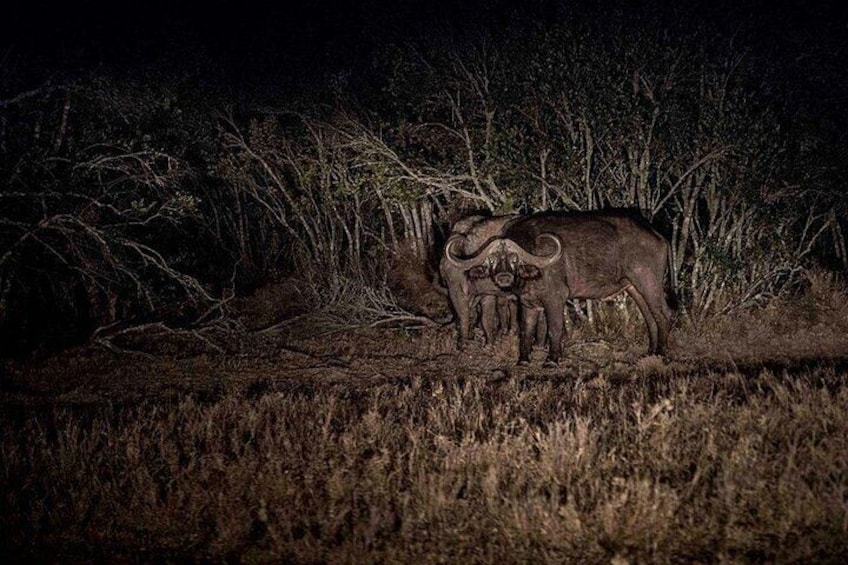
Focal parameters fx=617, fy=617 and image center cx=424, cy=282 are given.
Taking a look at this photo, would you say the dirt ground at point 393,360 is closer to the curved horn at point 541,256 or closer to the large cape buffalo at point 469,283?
the large cape buffalo at point 469,283

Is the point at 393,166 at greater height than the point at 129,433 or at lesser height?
greater

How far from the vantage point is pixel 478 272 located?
889cm

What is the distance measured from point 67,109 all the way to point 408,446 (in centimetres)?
750

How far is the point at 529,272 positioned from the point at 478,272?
91 centimetres

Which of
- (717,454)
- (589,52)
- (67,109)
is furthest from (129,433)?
(589,52)

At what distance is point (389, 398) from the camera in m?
6.55

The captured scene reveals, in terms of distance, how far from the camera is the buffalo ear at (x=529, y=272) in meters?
8.22

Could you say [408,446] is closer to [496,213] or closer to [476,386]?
[476,386]

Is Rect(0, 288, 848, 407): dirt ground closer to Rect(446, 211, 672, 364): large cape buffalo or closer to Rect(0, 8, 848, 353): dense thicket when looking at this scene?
Rect(446, 211, 672, 364): large cape buffalo

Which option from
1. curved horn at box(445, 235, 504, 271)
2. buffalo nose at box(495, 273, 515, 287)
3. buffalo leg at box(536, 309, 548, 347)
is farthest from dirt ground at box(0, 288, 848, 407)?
curved horn at box(445, 235, 504, 271)

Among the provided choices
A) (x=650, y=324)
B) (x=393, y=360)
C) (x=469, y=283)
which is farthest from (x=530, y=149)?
(x=393, y=360)

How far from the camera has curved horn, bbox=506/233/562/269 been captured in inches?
317

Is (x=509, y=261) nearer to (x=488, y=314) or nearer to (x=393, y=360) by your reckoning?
(x=488, y=314)

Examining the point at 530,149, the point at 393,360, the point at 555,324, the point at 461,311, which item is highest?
the point at 530,149
